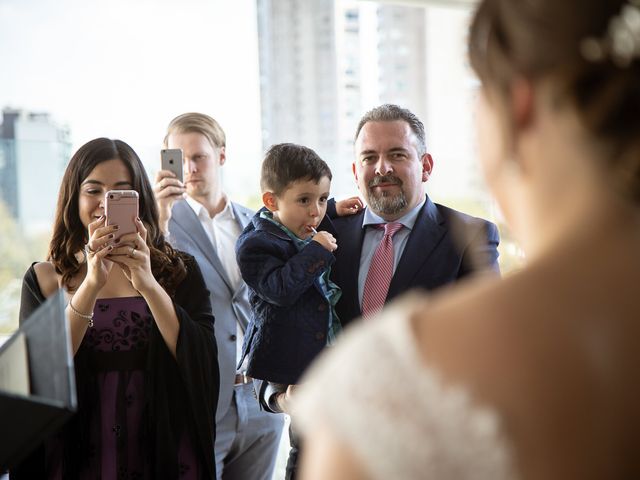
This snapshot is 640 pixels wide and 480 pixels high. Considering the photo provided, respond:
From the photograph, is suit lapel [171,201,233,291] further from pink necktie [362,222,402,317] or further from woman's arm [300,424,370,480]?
woman's arm [300,424,370,480]

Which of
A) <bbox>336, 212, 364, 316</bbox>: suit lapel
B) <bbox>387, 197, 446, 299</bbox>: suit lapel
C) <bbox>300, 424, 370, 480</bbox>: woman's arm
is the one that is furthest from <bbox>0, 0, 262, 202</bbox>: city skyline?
<bbox>300, 424, 370, 480</bbox>: woman's arm

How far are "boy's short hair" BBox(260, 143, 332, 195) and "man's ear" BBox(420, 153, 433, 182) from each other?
356 millimetres

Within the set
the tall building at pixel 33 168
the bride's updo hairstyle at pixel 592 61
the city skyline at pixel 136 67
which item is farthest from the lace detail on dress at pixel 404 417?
the tall building at pixel 33 168

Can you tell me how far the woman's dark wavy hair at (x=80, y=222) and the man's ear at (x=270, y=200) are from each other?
0.35 meters

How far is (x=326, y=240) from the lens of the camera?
2391 millimetres

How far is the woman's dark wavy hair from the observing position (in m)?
2.41

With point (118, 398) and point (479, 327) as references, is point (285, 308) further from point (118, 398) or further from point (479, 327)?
point (479, 327)

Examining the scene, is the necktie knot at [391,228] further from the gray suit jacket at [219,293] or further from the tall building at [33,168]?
the tall building at [33,168]

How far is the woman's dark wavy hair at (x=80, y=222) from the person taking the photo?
2.41m

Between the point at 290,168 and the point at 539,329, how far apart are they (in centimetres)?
193

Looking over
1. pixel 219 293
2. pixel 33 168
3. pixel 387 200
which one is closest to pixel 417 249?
pixel 387 200

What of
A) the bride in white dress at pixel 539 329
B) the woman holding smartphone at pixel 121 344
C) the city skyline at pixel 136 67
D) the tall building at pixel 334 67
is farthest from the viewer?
the tall building at pixel 334 67

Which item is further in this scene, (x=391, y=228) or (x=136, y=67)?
(x=136, y=67)

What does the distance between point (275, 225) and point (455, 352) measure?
187cm
